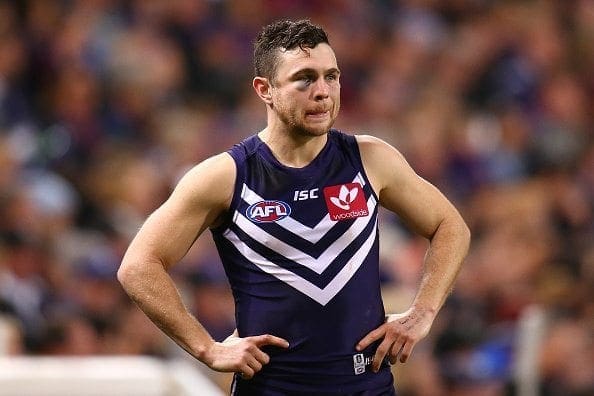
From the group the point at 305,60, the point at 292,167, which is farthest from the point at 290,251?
the point at 305,60

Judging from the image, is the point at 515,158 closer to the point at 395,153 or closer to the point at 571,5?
the point at 571,5

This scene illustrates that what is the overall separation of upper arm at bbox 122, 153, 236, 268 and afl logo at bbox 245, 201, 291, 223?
0.30 feet

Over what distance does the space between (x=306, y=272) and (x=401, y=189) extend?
1.51ft

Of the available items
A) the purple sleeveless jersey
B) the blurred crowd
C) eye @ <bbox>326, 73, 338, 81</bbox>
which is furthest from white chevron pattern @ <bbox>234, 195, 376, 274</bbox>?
the blurred crowd

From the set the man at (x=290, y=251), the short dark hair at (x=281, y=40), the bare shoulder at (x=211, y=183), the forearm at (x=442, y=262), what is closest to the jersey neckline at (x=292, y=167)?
the man at (x=290, y=251)

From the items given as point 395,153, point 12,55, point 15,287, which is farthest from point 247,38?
point 395,153

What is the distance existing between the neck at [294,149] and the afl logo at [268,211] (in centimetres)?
16

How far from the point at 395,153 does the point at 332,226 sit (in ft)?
1.19

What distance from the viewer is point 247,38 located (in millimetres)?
11477

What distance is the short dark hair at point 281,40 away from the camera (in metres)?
4.54

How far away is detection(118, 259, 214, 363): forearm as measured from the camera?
4.55 meters

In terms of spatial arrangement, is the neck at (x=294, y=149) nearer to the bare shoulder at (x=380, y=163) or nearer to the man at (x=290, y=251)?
the man at (x=290, y=251)

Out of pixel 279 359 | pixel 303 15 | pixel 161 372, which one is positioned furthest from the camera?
pixel 303 15

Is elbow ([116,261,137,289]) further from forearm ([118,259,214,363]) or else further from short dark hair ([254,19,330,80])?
short dark hair ([254,19,330,80])
